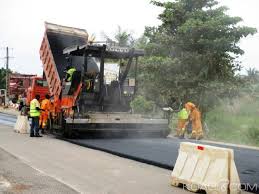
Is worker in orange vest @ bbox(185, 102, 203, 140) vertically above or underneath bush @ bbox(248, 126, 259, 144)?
above

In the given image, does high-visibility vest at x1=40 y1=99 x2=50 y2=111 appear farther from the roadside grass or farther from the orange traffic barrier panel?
the orange traffic barrier panel

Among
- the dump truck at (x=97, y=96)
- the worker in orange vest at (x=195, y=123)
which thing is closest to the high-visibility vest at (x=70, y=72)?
the dump truck at (x=97, y=96)

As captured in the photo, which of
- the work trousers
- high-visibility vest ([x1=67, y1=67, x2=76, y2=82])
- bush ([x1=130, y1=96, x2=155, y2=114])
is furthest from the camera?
bush ([x1=130, y1=96, x2=155, y2=114])

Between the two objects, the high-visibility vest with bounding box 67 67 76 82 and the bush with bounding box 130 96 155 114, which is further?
the bush with bounding box 130 96 155 114

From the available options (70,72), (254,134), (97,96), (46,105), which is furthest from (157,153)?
(254,134)

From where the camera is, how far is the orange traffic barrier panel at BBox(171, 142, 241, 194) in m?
6.20

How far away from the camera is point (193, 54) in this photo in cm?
1906

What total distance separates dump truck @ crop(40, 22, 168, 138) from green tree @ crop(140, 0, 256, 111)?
4.35 meters

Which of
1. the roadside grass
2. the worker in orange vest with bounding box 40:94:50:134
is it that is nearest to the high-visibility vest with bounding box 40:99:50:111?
the worker in orange vest with bounding box 40:94:50:134

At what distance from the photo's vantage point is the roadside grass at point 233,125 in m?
16.3

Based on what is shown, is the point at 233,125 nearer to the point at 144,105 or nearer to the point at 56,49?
the point at 144,105

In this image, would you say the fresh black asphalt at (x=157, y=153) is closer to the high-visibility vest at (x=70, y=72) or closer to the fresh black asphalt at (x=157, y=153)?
the fresh black asphalt at (x=157, y=153)

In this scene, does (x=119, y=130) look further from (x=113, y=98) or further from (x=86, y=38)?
(x=86, y=38)

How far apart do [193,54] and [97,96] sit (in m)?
6.41
